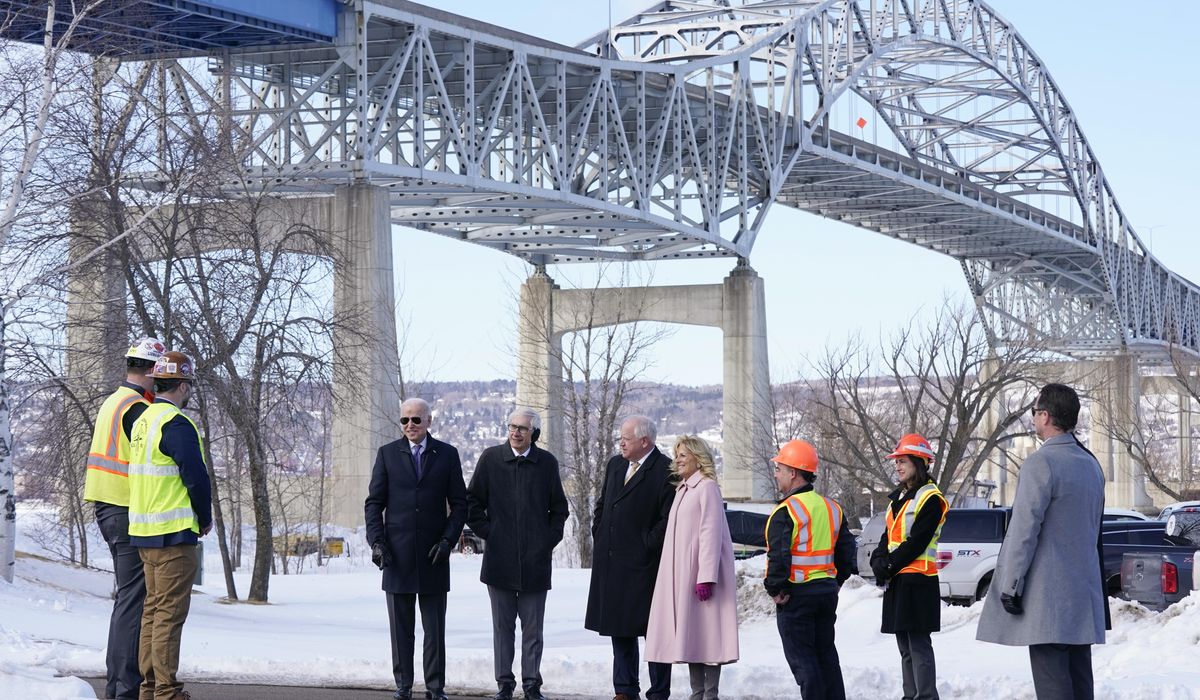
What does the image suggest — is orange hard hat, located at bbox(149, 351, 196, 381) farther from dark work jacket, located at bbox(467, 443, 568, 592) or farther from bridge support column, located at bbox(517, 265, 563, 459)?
bridge support column, located at bbox(517, 265, 563, 459)

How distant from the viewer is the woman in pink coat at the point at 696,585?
404 inches

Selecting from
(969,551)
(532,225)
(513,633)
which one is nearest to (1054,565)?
(513,633)

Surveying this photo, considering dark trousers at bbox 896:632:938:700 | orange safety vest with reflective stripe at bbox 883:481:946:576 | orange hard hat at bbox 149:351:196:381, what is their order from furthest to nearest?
orange safety vest with reflective stripe at bbox 883:481:946:576 → dark trousers at bbox 896:632:938:700 → orange hard hat at bbox 149:351:196:381

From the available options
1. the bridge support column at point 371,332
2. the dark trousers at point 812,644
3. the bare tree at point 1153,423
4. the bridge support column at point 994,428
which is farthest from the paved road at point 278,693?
the bare tree at point 1153,423

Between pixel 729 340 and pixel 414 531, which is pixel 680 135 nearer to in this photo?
pixel 729 340

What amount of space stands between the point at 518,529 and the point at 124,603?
2507mm

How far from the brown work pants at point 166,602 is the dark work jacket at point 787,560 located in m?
3.29

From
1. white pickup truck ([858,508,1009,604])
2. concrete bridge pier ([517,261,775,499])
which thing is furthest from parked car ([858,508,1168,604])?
concrete bridge pier ([517,261,775,499])

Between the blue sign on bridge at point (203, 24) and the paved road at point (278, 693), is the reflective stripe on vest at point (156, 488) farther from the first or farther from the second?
the blue sign on bridge at point (203, 24)

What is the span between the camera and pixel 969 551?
21.9 meters

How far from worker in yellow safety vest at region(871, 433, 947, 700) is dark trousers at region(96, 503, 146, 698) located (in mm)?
4423

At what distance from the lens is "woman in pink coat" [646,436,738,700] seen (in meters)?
10.3

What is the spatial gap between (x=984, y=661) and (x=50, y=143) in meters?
12.9

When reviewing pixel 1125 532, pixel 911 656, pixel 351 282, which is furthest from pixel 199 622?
pixel 351 282
